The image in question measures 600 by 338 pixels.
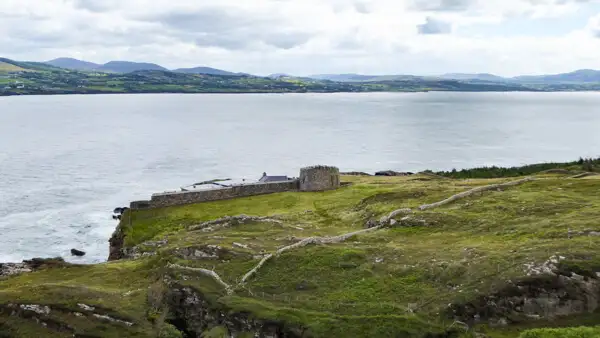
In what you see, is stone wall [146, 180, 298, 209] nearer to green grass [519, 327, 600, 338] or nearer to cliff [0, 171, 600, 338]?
cliff [0, 171, 600, 338]

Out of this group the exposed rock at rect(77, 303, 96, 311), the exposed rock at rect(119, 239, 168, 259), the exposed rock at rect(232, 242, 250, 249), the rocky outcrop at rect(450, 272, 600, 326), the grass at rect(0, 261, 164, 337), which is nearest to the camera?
the rocky outcrop at rect(450, 272, 600, 326)

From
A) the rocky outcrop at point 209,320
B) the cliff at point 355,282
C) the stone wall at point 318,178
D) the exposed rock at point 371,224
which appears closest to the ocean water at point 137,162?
the stone wall at point 318,178

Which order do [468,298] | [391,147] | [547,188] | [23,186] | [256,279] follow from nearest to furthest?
[468,298] → [256,279] → [547,188] → [23,186] → [391,147]

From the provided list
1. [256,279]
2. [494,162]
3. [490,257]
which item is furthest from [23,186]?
[494,162]

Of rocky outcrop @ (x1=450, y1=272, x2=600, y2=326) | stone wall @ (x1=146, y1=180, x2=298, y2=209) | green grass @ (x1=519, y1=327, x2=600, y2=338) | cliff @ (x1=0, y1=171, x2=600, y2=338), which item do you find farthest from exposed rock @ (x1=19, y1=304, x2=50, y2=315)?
stone wall @ (x1=146, y1=180, x2=298, y2=209)

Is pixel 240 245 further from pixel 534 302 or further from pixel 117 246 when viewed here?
pixel 117 246

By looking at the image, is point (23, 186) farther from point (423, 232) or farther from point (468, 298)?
point (468, 298)
